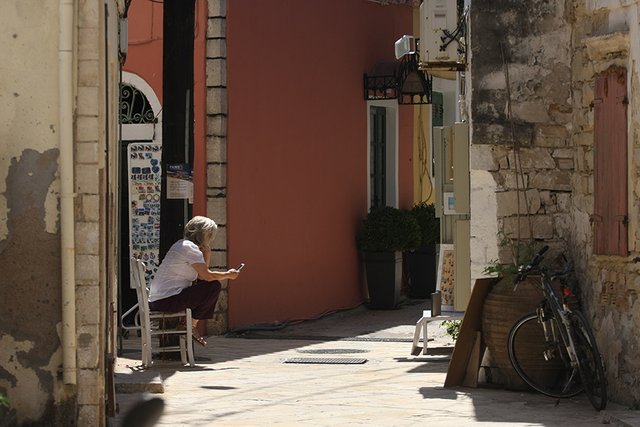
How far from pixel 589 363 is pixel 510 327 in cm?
90

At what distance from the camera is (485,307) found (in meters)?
10.4

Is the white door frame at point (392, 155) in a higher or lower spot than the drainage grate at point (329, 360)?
higher

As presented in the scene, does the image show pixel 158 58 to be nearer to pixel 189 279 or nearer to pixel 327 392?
pixel 189 279

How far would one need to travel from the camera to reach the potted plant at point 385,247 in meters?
18.8

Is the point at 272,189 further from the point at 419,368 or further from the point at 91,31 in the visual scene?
the point at 91,31

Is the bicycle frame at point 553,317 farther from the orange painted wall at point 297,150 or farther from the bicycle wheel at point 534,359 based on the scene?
the orange painted wall at point 297,150

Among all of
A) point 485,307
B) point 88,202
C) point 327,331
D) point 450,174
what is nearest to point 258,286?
point 327,331

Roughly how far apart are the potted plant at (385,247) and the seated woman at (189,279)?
689 centimetres

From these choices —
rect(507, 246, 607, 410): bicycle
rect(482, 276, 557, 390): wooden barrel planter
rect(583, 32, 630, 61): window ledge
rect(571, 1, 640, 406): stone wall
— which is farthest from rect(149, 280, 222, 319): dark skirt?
rect(583, 32, 630, 61): window ledge

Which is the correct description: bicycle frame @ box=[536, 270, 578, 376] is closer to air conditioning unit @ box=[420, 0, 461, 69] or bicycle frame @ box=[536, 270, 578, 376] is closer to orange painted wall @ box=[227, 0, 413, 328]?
air conditioning unit @ box=[420, 0, 461, 69]

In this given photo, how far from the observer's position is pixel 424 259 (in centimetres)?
2050

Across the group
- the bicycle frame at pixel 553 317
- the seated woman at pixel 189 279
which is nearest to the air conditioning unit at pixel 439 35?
the seated woman at pixel 189 279

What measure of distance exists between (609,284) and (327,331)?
6.86m

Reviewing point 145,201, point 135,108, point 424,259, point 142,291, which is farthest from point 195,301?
point 424,259
